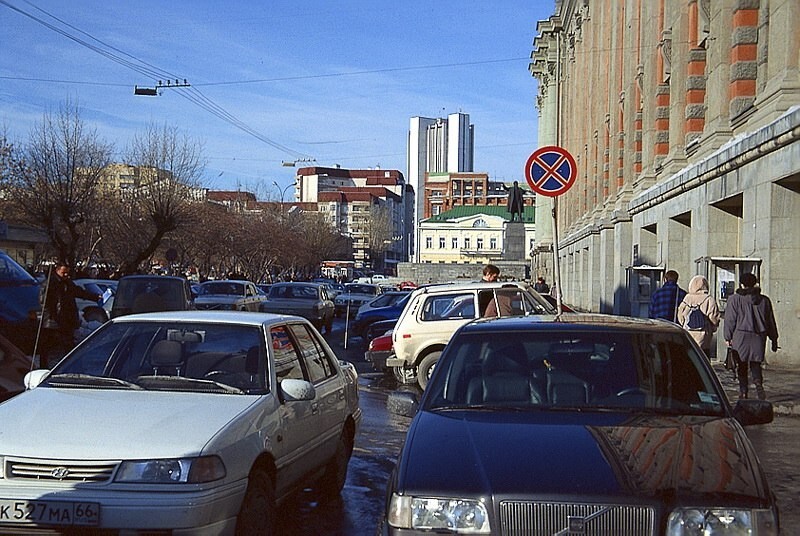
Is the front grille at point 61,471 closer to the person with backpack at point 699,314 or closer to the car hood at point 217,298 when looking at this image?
the person with backpack at point 699,314

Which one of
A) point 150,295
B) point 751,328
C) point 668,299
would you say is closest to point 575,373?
point 751,328

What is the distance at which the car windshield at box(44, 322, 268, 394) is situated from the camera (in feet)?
21.6

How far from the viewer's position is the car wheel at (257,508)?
5.65 meters

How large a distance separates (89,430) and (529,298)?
1099 centimetres

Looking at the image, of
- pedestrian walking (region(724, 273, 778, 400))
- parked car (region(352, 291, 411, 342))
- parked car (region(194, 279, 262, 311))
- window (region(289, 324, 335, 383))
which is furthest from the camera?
parked car (region(194, 279, 262, 311))

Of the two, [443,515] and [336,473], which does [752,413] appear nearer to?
[443,515]

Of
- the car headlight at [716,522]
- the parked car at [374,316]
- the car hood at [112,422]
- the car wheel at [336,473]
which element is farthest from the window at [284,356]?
the parked car at [374,316]

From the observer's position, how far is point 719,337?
70.2 feet

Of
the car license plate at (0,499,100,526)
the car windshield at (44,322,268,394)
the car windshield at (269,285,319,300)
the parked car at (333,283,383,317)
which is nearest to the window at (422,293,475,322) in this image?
the car windshield at (44,322,268,394)

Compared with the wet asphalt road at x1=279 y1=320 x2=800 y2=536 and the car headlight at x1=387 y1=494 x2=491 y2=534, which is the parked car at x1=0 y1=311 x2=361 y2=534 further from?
the car headlight at x1=387 y1=494 x2=491 y2=534

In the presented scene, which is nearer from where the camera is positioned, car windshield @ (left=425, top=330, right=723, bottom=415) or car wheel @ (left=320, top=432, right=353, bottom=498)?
car windshield @ (left=425, top=330, right=723, bottom=415)

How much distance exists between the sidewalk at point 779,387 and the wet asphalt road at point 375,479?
0.94ft

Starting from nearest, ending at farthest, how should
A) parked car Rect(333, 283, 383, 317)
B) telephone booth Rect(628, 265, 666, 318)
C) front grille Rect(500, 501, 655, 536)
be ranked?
front grille Rect(500, 501, 655, 536) → telephone booth Rect(628, 265, 666, 318) → parked car Rect(333, 283, 383, 317)

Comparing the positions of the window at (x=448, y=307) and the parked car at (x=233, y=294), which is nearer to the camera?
the window at (x=448, y=307)
